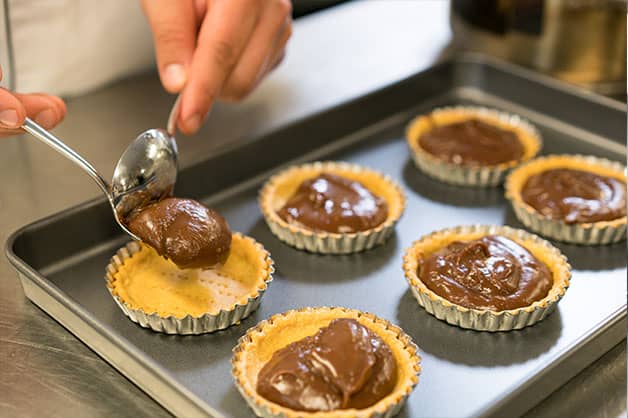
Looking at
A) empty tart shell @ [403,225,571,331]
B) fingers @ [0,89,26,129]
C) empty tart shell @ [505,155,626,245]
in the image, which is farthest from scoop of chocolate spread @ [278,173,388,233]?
fingers @ [0,89,26,129]

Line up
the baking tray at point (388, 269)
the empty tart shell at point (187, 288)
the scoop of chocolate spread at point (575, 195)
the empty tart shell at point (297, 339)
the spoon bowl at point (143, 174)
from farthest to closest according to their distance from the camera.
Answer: the scoop of chocolate spread at point (575, 195), the spoon bowl at point (143, 174), the empty tart shell at point (187, 288), the baking tray at point (388, 269), the empty tart shell at point (297, 339)

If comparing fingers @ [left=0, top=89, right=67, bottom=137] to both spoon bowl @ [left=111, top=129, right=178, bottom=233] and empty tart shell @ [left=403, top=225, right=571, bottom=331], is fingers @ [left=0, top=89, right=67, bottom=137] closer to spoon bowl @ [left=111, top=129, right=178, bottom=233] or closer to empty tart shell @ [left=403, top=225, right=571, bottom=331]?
spoon bowl @ [left=111, top=129, right=178, bottom=233]

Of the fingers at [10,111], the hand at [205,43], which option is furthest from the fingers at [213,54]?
the fingers at [10,111]

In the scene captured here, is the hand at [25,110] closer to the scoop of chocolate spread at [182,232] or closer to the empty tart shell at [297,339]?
the scoop of chocolate spread at [182,232]

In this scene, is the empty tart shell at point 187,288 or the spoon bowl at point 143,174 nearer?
the empty tart shell at point 187,288

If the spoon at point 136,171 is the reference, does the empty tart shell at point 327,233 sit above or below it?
below

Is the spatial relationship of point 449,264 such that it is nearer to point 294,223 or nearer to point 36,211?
point 294,223
